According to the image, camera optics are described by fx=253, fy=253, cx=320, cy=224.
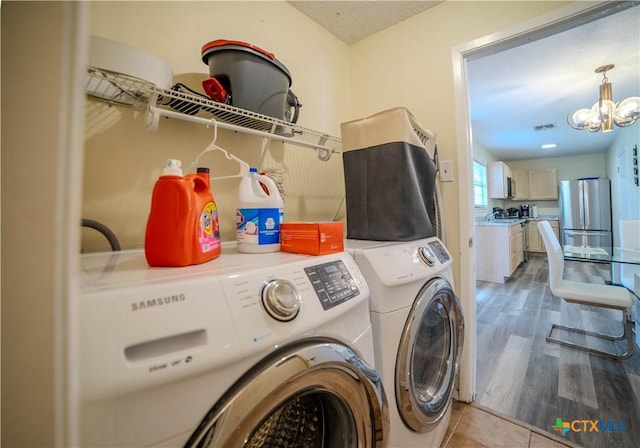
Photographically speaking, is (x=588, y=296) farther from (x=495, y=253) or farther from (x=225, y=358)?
(x=225, y=358)

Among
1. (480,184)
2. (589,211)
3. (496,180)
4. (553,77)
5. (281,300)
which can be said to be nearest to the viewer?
(281,300)

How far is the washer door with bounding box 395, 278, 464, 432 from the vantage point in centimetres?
80

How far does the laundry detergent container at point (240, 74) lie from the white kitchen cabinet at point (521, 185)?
24.4ft

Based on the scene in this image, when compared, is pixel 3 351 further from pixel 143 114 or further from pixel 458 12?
pixel 458 12

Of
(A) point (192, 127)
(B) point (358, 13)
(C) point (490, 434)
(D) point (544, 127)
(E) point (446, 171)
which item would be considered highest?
(D) point (544, 127)

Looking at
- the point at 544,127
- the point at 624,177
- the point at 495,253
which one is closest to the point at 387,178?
the point at 495,253

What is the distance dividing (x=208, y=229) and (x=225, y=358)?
1.21 ft

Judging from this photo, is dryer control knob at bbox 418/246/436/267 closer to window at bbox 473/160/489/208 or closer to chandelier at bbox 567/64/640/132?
chandelier at bbox 567/64/640/132

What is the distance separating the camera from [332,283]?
0.63m

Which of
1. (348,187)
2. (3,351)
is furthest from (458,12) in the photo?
(3,351)

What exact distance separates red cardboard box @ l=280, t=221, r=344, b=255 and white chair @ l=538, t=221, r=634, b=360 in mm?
2191

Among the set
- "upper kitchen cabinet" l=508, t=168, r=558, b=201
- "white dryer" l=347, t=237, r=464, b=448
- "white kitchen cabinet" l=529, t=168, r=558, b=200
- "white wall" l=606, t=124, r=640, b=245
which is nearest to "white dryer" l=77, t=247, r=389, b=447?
"white dryer" l=347, t=237, r=464, b=448

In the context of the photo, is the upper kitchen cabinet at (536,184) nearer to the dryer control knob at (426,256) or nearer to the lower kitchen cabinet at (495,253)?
the lower kitchen cabinet at (495,253)

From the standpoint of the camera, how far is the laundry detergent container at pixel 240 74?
89 centimetres
